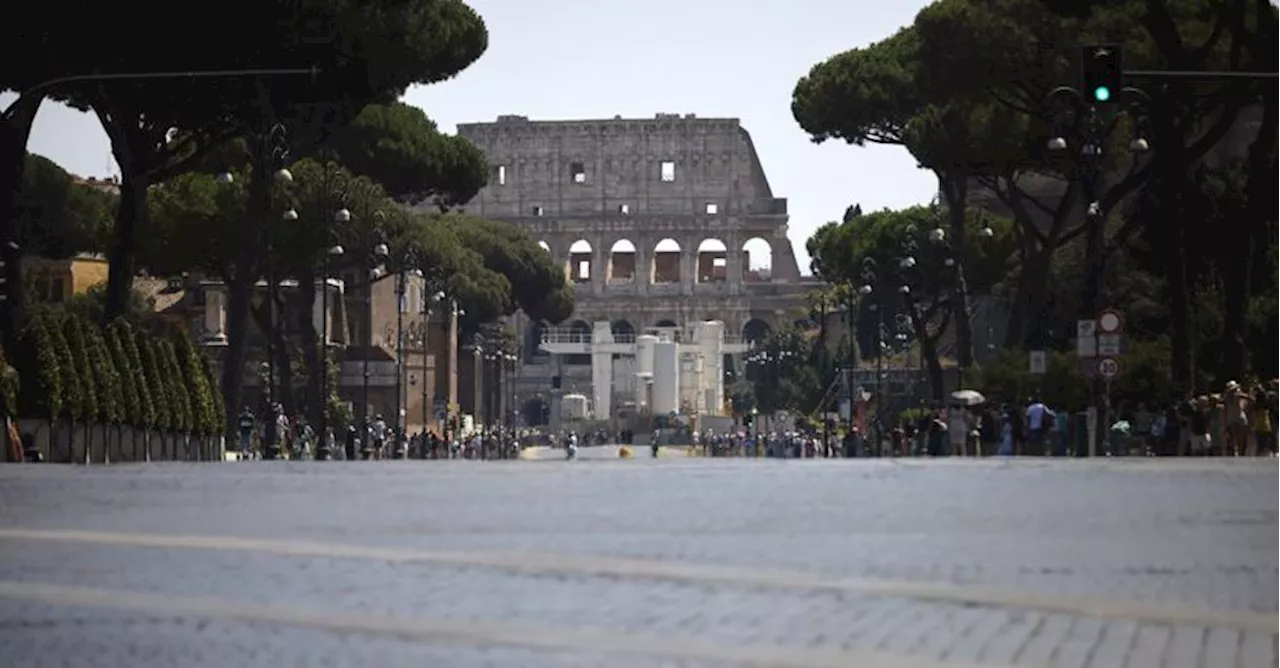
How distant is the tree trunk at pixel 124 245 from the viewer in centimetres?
4956

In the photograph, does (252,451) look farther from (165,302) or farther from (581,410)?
(581,410)

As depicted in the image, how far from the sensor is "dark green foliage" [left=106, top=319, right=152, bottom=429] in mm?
43031

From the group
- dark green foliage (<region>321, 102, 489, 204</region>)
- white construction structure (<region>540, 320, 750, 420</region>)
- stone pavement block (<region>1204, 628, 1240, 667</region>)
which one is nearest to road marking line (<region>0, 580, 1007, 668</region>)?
stone pavement block (<region>1204, 628, 1240, 667</region>)

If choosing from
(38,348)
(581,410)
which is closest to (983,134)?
(38,348)

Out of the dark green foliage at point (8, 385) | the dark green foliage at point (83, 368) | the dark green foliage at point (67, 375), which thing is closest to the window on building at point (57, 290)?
the dark green foliage at point (83, 368)

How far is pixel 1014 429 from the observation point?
48.4 m

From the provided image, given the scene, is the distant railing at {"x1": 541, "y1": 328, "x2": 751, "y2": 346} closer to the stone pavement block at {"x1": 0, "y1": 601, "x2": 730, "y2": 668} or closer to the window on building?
the window on building

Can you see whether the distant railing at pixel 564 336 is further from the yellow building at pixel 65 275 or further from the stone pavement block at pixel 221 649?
the stone pavement block at pixel 221 649

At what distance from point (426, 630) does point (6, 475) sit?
18.5 m

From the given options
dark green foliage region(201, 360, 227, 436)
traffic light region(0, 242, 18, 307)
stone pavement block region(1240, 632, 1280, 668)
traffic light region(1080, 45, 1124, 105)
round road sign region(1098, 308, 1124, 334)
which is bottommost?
stone pavement block region(1240, 632, 1280, 668)

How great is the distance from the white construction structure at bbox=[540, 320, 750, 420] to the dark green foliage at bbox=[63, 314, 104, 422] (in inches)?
3850

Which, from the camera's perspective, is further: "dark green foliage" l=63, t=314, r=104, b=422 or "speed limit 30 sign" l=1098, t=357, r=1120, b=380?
"speed limit 30 sign" l=1098, t=357, r=1120, b=380

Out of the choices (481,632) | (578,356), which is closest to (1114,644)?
(481,632)

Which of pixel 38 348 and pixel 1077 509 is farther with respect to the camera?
pixel 38 348
